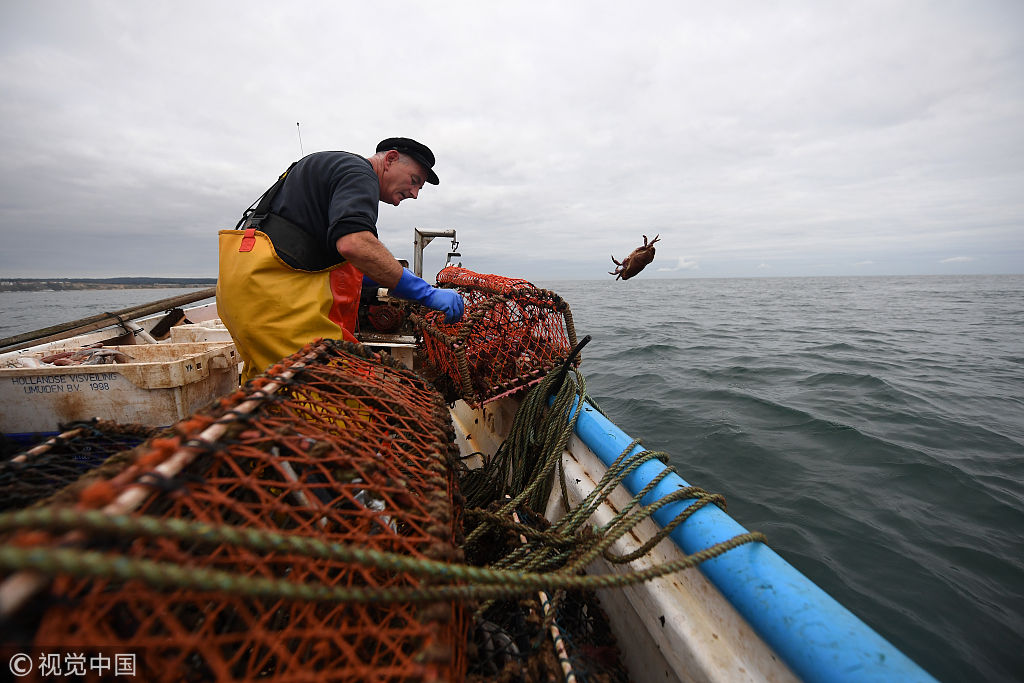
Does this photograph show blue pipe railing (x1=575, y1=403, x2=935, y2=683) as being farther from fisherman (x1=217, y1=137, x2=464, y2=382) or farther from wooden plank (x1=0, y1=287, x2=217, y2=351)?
wooden plank (x1=0, y1=287, x2=217, y2=351)

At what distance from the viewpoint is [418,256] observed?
203 inches

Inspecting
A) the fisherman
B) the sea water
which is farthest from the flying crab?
the fisherman

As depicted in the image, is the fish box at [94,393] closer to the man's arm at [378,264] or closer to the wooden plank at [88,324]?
the wooden plank at [88,324]

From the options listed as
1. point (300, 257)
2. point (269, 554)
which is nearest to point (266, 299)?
point (300, 257)

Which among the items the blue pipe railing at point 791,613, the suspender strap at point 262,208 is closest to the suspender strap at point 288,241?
the suspender strap at point 262,208

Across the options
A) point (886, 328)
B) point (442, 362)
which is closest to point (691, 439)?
point (442, 362)

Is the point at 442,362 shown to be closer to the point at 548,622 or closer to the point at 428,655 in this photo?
the point at 548,622

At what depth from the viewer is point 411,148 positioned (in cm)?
245

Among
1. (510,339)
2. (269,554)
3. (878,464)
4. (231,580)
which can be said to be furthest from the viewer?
(878,464)

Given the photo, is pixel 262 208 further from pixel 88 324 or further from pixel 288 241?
pixel 88 324

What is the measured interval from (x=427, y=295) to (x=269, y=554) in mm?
1879

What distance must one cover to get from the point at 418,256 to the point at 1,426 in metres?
3.71

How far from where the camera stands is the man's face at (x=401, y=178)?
2469 millimetres

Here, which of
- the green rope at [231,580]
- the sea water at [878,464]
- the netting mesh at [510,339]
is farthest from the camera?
the netting mesh at [510,339]
